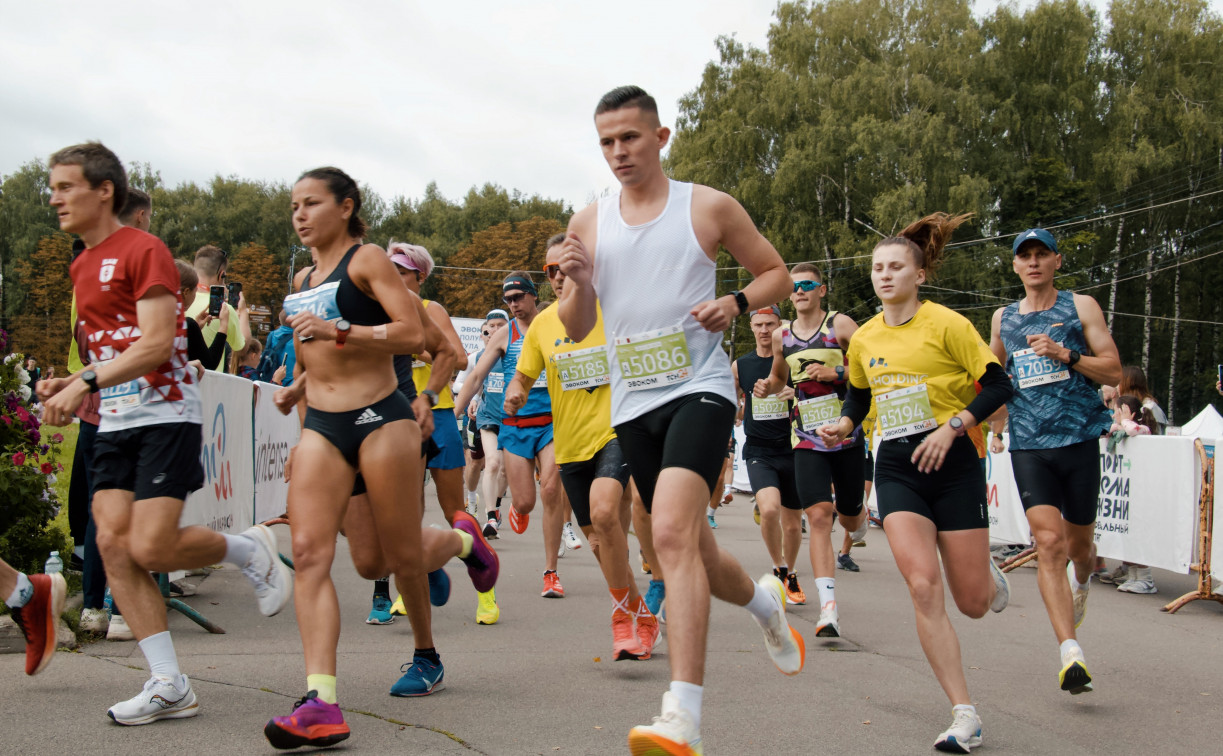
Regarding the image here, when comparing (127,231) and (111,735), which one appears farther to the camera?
(127,231)

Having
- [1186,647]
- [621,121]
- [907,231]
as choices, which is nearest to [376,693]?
[621,121]

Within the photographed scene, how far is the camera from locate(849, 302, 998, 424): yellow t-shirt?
16.3ft

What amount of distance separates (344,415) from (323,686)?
1.00 m

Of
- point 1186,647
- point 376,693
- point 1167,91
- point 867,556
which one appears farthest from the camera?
point 1167,91

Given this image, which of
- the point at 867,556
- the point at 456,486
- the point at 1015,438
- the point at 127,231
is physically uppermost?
→ the point at 127,231

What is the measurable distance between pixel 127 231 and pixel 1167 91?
46.8 metres

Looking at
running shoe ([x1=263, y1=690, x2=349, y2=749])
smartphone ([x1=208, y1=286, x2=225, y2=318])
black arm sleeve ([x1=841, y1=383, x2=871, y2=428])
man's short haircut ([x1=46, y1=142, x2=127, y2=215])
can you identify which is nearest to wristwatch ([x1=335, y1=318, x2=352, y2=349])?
man's short haircut ([x1=46, y1=142, x2=127, y2=215])

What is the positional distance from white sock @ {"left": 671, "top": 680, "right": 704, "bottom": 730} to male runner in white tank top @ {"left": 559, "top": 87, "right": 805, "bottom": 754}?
0.35 metres

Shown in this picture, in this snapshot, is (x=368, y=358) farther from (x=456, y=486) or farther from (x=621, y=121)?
(x=456, y=486)

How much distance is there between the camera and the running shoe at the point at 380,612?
663cm

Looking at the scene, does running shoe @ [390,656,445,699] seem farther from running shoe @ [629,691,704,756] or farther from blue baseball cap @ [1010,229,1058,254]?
blue baseball cap @ [1010,229,1058,254]

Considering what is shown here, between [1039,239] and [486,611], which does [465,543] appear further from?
[1039,239]

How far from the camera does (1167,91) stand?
143 ft

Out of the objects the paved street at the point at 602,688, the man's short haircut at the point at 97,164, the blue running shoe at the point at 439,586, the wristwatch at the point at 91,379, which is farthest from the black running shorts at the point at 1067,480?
the man's short haircut at the point at 97,164
